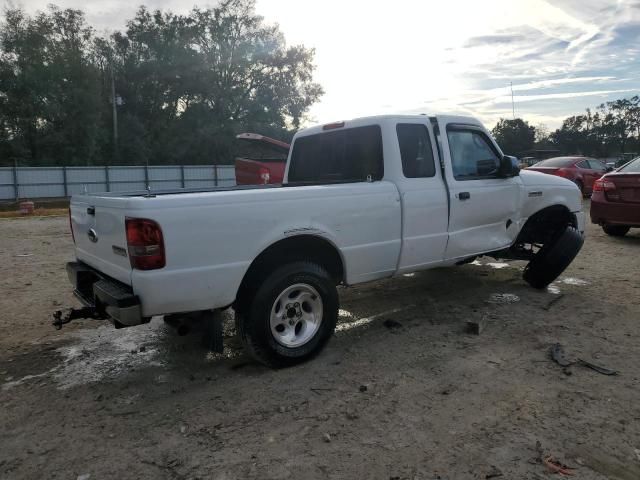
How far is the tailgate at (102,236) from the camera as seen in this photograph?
327 centimetres

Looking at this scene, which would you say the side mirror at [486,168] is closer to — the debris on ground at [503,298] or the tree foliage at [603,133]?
the debris on ground at [503,298]

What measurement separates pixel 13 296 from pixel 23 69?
35082 millimetres

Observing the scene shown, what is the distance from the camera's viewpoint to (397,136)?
4.56 meters

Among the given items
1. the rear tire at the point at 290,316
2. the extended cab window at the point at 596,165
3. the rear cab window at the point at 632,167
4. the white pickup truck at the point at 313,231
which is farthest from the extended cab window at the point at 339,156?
the extended cab window at the point at 596,165

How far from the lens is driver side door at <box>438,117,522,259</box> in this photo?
4871 mm

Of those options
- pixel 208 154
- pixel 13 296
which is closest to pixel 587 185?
pixel 13 296

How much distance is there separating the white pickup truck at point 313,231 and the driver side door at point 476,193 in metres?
0.02

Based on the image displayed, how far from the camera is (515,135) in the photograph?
72.8 m

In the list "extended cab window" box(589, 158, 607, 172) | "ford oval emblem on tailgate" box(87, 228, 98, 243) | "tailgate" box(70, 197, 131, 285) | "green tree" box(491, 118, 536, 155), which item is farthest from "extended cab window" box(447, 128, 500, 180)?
"green tree" box(491, 118, 536, 155)

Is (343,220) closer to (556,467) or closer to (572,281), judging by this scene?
(556,467)

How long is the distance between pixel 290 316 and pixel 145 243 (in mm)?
1276

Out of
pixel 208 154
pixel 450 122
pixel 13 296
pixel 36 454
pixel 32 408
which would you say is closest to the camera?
pixel 36 454

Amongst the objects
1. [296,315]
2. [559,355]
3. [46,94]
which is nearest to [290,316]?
[296,315]

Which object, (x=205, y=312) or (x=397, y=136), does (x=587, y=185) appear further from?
(x=205, y=312)
